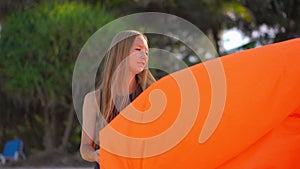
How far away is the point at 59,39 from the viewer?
1252 centimetres

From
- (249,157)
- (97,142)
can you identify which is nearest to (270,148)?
(249,157)

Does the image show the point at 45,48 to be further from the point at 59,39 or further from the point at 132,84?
the point at 132,84

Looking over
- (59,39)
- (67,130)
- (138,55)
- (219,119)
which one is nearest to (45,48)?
(59,39)

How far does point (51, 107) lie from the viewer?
13578mm

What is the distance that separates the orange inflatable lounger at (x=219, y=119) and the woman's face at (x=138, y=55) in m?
0.27

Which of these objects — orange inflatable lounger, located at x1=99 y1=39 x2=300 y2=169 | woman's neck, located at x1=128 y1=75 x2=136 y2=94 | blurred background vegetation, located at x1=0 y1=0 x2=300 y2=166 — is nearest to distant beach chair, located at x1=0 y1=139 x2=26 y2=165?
blurred background vegetation, located at x1=0 y1=0 x2=300 y2=166

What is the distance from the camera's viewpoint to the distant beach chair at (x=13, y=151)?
44.7 ft

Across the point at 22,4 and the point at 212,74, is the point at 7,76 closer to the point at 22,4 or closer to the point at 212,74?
the point at 22,4

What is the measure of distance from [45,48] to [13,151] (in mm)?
2628

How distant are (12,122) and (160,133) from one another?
1247 cm

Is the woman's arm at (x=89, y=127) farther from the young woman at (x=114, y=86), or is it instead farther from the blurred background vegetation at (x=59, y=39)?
the blurred background vegetation at (x=59, y=39)

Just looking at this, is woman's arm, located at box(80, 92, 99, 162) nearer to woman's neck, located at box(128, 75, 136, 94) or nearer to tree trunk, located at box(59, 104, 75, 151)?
woman's neck, located at box(128, 75, 136, 94)

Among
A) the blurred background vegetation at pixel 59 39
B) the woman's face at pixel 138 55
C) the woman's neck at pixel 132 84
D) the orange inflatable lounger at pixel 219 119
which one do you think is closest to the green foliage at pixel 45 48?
the blurred background vegetation at pixel 59 39

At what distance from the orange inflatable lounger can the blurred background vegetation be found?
9.24 m
